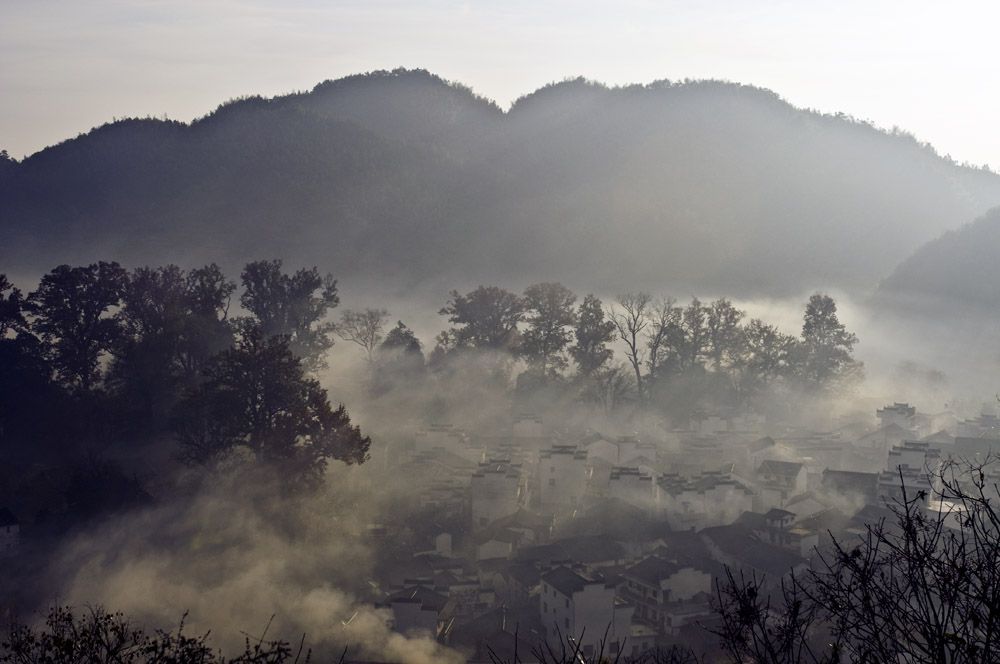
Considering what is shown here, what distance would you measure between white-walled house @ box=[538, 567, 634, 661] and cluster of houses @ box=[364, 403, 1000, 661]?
0.02 meters

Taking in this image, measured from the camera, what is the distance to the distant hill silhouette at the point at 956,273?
39.1 m

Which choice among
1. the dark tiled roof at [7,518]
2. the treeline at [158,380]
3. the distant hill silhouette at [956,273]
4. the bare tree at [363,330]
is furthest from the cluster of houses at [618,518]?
the distant hill silhouette at [956,273]

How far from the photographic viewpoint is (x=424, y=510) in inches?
653

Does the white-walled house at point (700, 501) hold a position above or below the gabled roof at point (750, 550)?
above

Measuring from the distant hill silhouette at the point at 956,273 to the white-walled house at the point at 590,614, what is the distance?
3083 cm

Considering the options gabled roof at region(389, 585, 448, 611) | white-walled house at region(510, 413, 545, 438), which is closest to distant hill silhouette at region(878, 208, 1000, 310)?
white-walled house at region(510, 413, 545, 438)

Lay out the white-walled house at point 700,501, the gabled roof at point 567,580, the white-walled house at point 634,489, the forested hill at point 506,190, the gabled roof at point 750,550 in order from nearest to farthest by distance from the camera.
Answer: the gabled roof at point 567,580, the gabled roof at point 750,550, the white-walled house at point 700,501, the white-walled house at point 634,489, the forested hill at point 506,190

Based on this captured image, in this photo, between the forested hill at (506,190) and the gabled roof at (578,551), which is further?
the forested hill at (506,190)

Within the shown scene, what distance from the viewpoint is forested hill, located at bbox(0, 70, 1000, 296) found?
43.1m

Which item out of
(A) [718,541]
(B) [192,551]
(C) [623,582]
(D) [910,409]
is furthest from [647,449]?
(B) [192,551]

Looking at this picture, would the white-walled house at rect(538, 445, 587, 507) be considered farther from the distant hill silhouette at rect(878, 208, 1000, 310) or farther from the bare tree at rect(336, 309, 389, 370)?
the distant hill silhouette at rect(878, 208, 1000, 310)

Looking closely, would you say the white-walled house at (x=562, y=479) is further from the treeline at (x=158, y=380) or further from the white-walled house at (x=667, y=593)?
the white-walled house at (x=667, y=593)

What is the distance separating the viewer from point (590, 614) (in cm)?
1217

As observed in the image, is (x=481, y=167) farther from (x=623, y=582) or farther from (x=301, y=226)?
(x=623, y=582)
